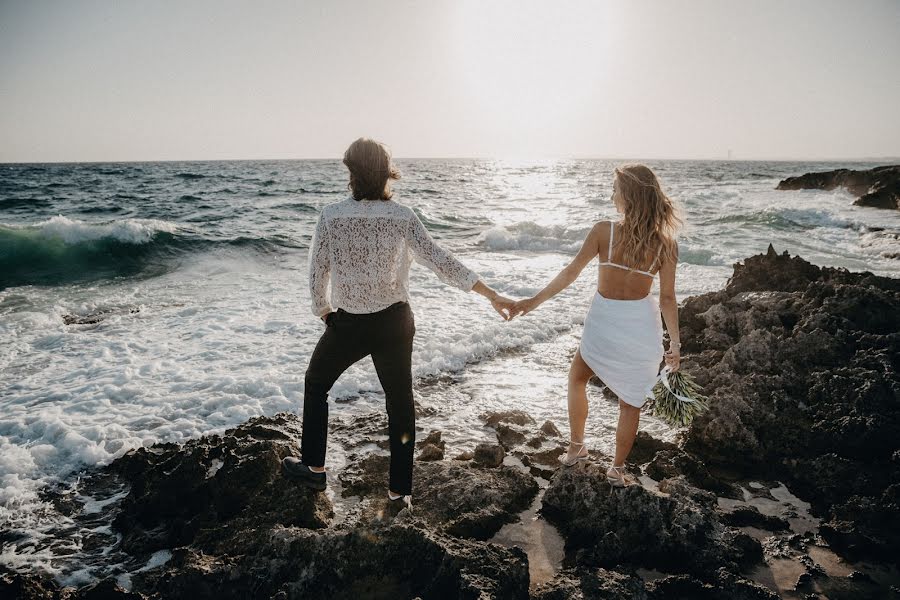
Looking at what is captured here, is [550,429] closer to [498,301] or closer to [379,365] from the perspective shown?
[498,301]

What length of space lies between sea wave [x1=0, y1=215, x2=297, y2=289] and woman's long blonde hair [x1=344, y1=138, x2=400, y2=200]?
35.7 ft

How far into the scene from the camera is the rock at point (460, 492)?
3.05 m

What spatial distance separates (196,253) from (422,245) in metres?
12.9

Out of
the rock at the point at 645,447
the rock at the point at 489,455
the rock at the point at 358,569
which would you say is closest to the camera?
the rock at the point at 358,569

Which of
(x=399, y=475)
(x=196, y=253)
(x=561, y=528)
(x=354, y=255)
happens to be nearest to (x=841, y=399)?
(x=561, y=528)

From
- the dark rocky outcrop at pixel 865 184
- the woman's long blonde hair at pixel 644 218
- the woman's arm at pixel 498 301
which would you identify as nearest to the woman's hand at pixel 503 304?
the woman's arm at pixel 498 301

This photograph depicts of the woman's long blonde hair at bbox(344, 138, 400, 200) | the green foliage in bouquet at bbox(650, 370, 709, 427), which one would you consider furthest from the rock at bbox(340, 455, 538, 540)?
the woman's long blonde hair at bbox(344, 138, 400, 200)

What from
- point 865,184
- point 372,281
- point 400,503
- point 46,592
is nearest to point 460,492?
point 400,503

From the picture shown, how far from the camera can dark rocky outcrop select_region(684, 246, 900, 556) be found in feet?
10.7

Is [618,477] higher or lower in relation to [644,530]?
higher

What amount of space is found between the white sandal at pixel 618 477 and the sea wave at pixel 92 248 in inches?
456

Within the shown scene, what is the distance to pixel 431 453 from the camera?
3.84m

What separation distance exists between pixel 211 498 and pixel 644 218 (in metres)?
3.11

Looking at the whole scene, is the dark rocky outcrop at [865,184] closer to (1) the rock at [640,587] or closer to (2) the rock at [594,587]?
(1) the rock at [640,587]
